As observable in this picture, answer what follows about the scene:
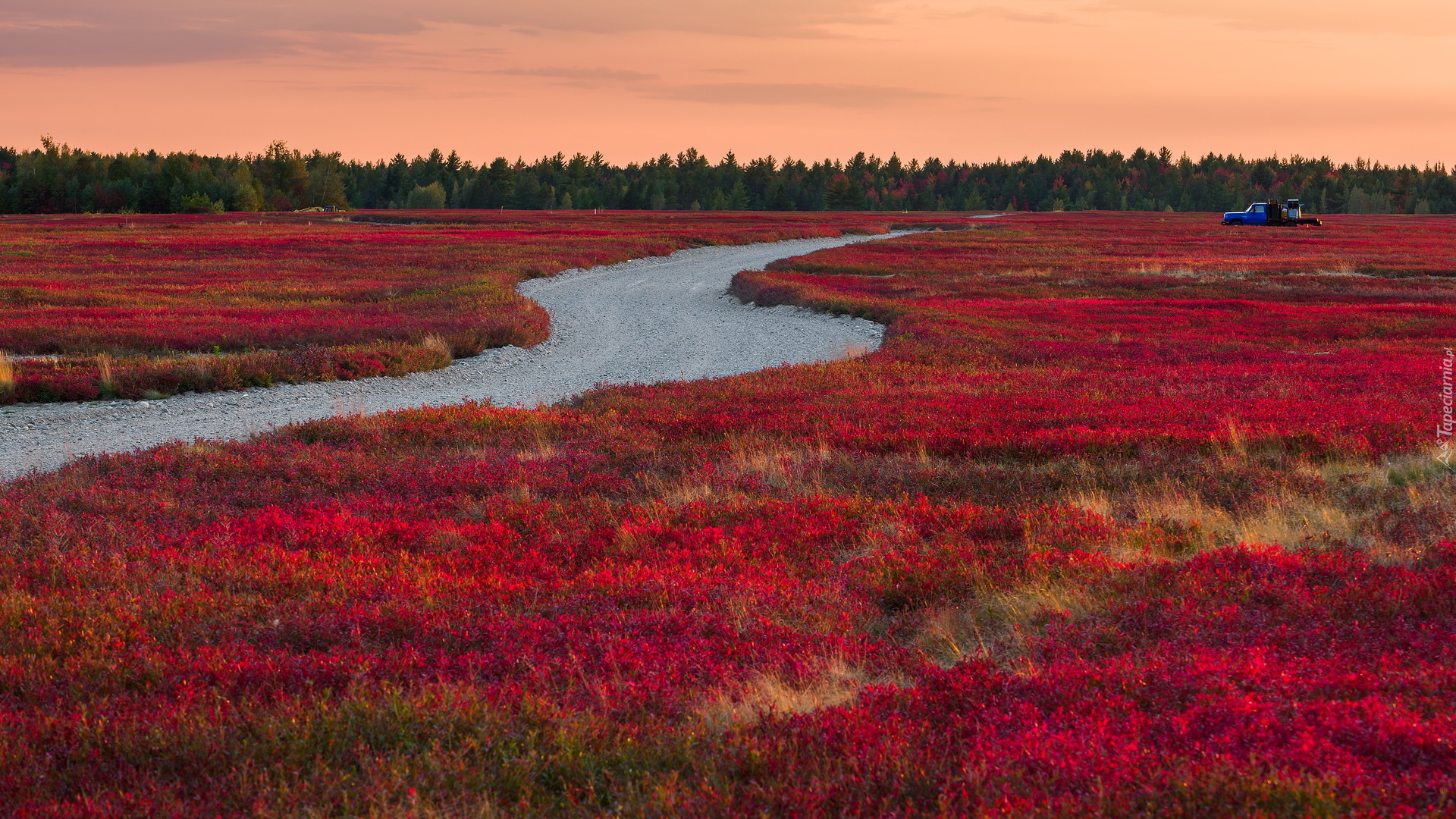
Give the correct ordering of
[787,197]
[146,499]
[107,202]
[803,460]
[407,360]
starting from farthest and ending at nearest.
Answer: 1. [787,197]
2. [107,202]
3. [407,360]
4. [803,460]
5. [146,499]

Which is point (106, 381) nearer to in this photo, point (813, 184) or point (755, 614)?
point (755, 614)

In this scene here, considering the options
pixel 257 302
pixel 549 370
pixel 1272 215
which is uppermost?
pixel 1272 215

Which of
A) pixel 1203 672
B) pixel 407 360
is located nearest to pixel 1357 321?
pixel 407 360

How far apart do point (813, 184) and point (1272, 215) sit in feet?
317

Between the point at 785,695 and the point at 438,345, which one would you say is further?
the point at 438,345

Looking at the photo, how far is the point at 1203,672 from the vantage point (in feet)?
17.9

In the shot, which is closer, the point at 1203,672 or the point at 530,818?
the point at 530,818

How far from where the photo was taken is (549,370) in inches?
940

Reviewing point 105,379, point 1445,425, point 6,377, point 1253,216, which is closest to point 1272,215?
point 1253,216

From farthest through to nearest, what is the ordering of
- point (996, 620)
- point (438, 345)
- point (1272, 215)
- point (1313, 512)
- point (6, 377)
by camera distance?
point (1272, 215) → point (438, 345) → point (6, 377) → point (1313, 512) → point (996, 620)

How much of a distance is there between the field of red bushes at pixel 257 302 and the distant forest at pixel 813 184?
7692 centimetres

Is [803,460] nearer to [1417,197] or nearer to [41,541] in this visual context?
[41,541]

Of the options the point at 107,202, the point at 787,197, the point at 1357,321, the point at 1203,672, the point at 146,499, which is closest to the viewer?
the point at 1203,672

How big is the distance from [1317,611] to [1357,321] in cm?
2726
